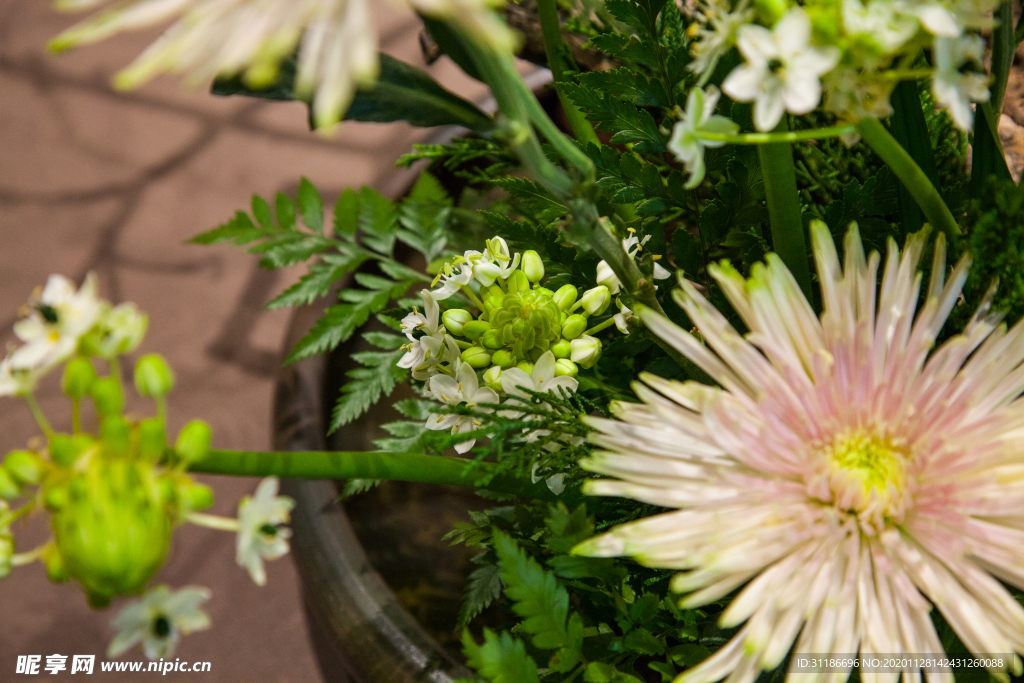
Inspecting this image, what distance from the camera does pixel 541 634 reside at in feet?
0.91

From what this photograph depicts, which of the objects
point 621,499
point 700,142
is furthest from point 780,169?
point 621,499

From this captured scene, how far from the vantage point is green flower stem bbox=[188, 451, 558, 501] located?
225mm

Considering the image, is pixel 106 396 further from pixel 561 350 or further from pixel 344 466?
pixel 561 350

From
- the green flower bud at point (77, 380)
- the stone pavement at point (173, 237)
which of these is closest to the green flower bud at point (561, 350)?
the green flower bud at point (77, 380)

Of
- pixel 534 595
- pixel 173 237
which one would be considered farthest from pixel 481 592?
pixel 173 237

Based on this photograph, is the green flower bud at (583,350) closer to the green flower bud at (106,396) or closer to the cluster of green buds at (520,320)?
the cluster of green buds at (520,320)

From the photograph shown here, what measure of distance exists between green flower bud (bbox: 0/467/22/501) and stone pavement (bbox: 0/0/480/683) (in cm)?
69

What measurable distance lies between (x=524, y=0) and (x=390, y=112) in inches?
17.5

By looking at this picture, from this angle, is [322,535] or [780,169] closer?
[780,169]

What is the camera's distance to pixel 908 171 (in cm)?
24

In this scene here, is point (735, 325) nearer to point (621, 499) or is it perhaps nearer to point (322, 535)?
point (621, 499)

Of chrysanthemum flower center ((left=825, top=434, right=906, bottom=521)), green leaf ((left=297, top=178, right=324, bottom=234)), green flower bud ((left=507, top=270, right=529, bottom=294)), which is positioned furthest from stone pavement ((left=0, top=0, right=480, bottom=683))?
chrysanthemum flower center ((left=825, top=434, right=906, bottom=521))

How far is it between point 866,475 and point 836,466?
0.04 feet

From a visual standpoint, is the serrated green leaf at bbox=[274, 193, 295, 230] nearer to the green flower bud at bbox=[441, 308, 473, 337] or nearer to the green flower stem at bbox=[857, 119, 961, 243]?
the green flower bud at bbox=[441, 308, 473, 337]
